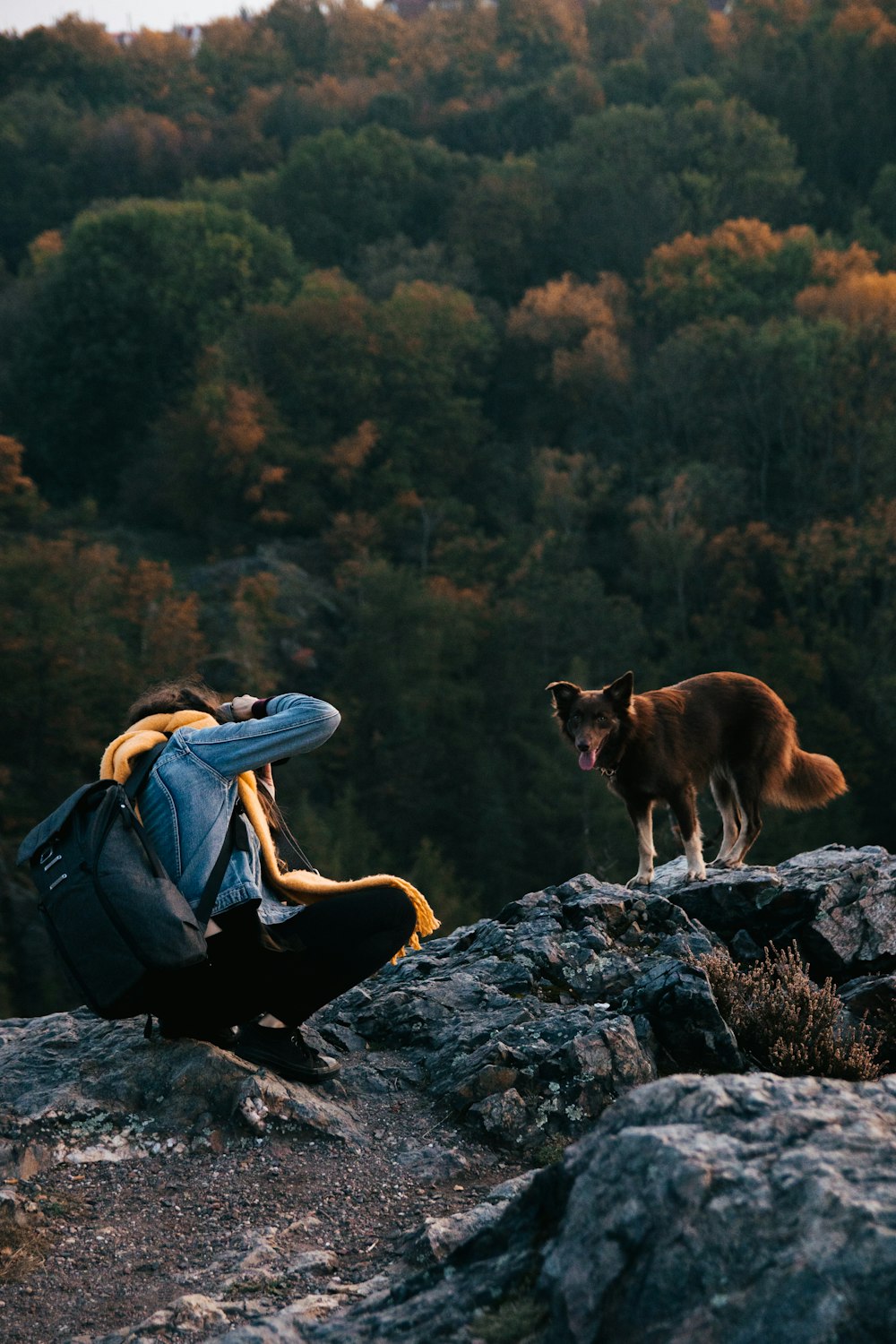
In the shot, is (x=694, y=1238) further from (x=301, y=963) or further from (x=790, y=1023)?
(x=790, y=1023)

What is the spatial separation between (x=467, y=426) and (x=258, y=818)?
6296cm

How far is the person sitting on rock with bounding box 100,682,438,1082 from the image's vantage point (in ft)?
19.9

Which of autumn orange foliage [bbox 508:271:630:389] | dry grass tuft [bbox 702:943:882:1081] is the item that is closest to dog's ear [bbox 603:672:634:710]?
dry grass tuft [bbox 702:943:882:1081]

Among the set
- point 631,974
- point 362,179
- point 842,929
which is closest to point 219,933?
point 631,974

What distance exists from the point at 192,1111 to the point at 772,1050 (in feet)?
9.09

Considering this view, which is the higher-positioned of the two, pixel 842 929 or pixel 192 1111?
pixel 192 1111

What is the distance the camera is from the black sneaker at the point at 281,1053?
688 centimetres

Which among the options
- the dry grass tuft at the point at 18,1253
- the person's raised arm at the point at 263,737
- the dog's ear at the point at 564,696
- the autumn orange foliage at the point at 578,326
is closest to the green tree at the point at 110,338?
the autumn orange foliage at the point at 578,326

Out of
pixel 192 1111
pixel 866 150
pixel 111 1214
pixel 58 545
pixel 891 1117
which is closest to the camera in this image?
pixel 891 1117

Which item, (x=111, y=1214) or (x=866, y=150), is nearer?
(x=111, y=1214)

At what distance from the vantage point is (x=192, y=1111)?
6.60 meters

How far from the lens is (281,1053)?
6957 mm

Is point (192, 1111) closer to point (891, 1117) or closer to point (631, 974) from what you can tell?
point (631, 974)

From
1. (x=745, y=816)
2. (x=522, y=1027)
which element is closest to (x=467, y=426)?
(x=745, y=816)
